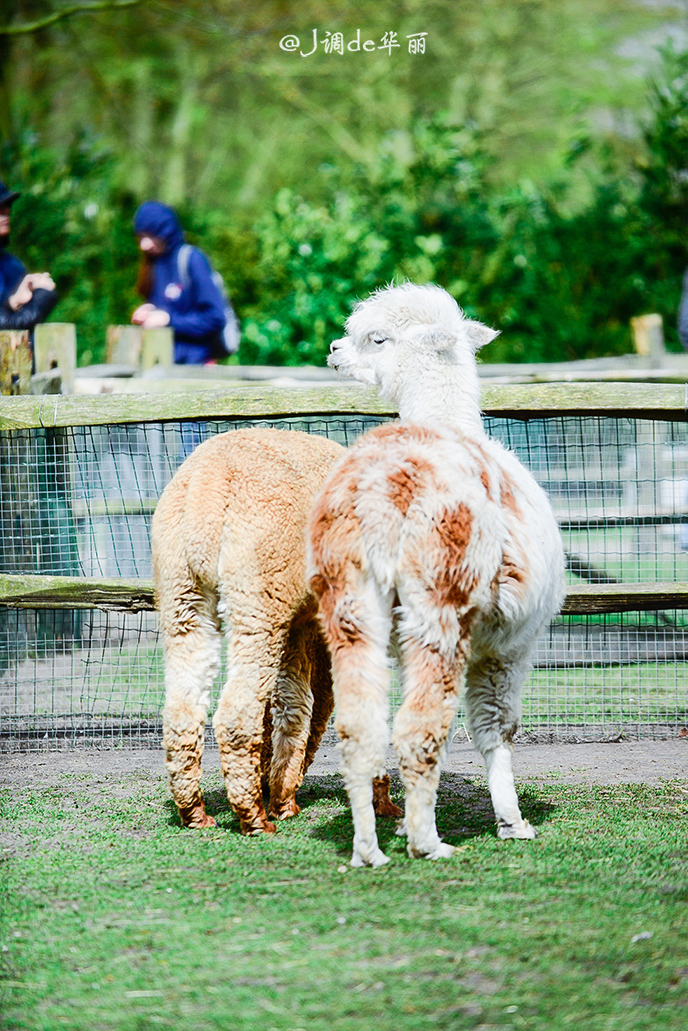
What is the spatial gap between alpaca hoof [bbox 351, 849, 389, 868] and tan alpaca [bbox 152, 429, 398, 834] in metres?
0.52

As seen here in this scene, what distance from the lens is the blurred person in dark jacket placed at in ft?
24.3

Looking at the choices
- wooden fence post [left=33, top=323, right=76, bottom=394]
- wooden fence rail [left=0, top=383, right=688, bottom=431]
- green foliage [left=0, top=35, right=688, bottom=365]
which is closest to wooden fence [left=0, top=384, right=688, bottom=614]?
wooden fence rail [left=0, top=383, right=688, bottom=431]

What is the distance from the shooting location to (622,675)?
602 cm

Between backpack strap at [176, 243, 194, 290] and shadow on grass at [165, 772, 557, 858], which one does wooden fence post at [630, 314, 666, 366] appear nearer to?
backpack strap at [176, 243, 194, 290]

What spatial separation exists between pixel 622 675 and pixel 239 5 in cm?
1663

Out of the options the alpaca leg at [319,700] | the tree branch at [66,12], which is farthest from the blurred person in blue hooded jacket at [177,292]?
the tree branch at [66,12]

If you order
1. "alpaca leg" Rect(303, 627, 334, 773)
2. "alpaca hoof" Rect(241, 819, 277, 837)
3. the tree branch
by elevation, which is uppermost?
the tree branch

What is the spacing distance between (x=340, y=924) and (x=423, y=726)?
667 mm

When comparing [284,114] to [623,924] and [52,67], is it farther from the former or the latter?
[623,924]

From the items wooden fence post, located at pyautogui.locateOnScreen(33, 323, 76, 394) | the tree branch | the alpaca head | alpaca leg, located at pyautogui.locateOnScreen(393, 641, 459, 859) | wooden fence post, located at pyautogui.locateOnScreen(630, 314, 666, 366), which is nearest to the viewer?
alpaca leg, located at pyautogui.locateOnScreen(393, 641, 459, 859)

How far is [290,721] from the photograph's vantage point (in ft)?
13.3

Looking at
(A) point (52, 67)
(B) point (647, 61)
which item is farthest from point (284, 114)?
(B) point (647, 61)

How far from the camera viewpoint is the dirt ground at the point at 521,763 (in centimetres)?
462

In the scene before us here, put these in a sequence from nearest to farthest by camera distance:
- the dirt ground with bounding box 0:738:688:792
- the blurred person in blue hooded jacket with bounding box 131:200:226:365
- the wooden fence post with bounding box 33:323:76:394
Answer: the dirt ground with bounding box 0:738:688:792, the wooden fence post with bounding box 33:323:76:394, the blurred person in blue hooded jacket with bounding box 131:200:226:365
